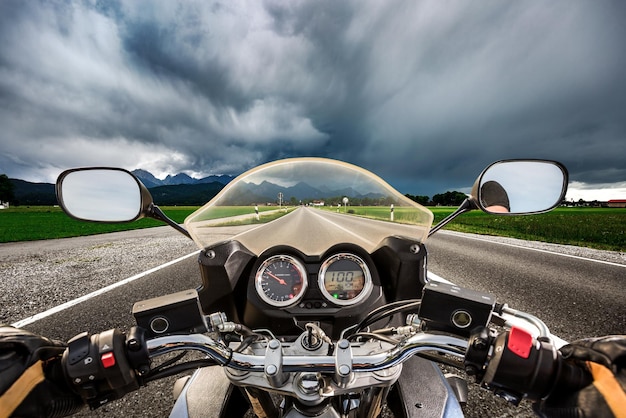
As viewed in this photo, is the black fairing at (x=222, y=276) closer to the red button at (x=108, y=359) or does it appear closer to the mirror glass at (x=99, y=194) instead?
the mirror glass at (x=99, y=194)

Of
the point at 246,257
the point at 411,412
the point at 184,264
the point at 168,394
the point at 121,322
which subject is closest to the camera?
the point at 411,412

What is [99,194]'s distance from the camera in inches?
59.7

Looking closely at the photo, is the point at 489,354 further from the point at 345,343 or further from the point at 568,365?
the point at 345,343

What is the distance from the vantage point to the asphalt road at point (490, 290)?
2.49 metres

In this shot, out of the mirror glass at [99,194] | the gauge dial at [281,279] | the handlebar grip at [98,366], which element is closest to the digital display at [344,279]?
the gauge dial at [281,279]

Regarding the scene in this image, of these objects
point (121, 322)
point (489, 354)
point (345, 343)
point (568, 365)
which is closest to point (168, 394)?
point (121, 322)

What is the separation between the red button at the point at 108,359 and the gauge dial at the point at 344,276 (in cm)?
86

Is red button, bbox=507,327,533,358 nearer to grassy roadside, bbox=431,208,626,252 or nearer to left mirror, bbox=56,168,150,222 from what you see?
left mirror, bbox=56,168,150,222

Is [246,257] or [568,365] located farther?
[246,257]

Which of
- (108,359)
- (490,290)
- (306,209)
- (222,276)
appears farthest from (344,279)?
(490,290)

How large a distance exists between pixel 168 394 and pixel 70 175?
5.89ft

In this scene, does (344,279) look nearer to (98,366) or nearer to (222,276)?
(222,276)

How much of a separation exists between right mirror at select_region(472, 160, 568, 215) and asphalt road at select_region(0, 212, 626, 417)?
5.10 feet

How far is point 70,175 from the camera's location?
148cm
